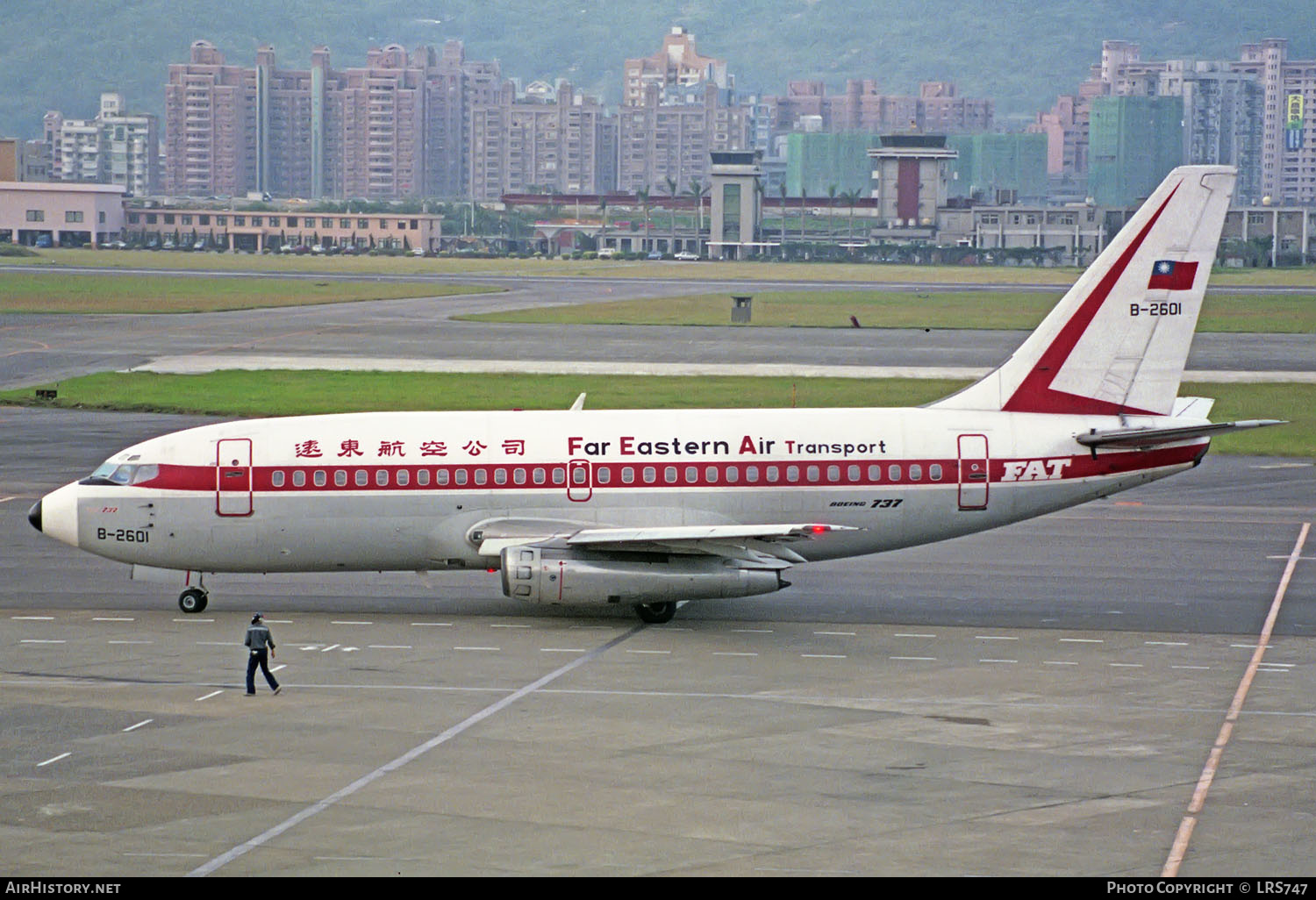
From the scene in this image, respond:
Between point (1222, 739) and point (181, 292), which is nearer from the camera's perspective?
point (1222, 739)

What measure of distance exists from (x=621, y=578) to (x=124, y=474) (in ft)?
37.9

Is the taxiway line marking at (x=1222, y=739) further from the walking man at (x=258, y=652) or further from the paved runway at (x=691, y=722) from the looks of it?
the walking man at (x=258, y=652)

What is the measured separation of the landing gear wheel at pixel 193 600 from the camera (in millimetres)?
38812

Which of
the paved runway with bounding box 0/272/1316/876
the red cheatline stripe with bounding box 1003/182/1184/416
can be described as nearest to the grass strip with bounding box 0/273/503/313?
the paved runway with bounding box 0/272/1316/876

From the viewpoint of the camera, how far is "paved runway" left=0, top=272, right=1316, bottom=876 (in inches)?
889

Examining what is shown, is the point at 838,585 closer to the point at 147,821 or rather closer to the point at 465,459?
the point at 465,459

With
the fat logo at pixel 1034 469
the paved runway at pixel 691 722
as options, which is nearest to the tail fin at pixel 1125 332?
the fat logo at pixel 1034 469

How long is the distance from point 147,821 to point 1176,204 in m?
26.0

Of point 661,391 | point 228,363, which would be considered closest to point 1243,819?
point 661,391

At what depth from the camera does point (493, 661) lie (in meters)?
33.9

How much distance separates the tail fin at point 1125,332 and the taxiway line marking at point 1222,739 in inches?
222

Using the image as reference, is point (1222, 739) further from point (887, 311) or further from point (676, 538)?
point (887, 311)

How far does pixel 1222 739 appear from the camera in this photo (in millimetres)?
28172

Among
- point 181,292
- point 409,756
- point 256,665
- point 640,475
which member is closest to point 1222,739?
point 409,756
